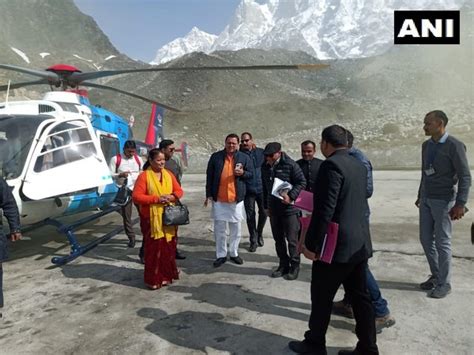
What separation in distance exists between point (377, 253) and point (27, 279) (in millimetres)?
4644

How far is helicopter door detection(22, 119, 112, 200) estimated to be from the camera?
5.13m

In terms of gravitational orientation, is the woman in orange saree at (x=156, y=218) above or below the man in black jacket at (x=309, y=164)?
below

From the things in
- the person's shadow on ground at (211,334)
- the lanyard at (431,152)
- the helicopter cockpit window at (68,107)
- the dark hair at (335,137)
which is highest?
the helicopter cockpit window at (68,107)

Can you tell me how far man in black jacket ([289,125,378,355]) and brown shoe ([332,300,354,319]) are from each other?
71cm

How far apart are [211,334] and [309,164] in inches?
92.3

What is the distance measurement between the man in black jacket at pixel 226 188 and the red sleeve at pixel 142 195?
93 cm

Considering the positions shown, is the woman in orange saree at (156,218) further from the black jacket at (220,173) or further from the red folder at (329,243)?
the red folder at (329,243)

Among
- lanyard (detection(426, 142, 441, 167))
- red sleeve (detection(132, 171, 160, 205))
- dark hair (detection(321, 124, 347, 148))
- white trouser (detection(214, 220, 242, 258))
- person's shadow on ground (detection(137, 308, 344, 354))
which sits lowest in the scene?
person's shadow on ground (detection(137, 308, 344, 354))

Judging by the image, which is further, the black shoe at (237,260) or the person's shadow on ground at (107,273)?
the black shoe at (237,260)

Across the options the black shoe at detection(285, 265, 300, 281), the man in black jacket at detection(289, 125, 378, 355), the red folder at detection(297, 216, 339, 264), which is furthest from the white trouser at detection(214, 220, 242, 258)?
the red folder at detection(297, 216, 339, 264)

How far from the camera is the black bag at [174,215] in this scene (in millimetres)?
4496

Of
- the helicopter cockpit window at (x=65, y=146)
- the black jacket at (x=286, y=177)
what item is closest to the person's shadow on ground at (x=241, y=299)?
the black jacket at (x=286, y=177)

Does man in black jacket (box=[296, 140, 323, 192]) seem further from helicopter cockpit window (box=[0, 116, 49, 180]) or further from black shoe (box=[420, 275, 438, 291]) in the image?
helicopter cockpit window (box=[0, 116, 49, 180])

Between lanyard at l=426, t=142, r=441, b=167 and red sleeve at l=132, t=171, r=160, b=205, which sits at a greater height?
lanyard at l=426, t=142, r=441, b=167
